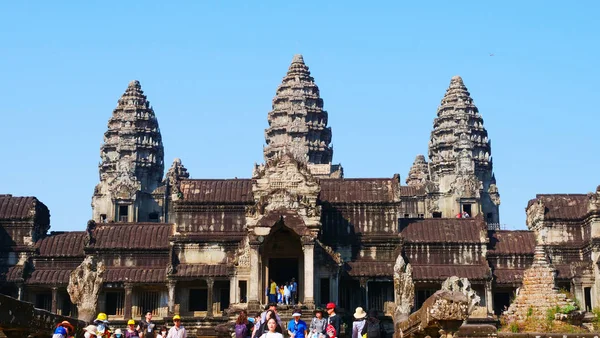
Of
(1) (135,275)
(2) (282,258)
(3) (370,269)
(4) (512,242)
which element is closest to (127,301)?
(1) (135,275)

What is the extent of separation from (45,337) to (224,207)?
30281 millimetres

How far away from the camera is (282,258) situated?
171ft

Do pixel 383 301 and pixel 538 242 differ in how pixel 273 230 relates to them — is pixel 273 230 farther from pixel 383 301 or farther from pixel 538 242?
pixel 538 242

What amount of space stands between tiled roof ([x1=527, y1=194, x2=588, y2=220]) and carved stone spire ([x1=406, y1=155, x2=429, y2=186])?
132 ft

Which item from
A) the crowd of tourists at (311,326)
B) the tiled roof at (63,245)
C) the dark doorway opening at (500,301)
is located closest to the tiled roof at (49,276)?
the tiled roof at (63,245)

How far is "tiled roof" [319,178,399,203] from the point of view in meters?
55.8

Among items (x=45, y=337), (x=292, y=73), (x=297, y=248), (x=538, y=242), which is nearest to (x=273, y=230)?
(x=297, y=248)

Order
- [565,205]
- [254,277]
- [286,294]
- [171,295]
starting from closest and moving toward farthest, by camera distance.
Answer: [286,294]
[254,277]
[171,295]
[565,205]

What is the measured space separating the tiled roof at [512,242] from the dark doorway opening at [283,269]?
38.0 feet

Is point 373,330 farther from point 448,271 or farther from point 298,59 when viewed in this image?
point 298,59

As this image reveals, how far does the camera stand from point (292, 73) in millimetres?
101250

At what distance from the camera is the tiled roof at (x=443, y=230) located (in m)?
55.6

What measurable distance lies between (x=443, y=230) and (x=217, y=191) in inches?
499

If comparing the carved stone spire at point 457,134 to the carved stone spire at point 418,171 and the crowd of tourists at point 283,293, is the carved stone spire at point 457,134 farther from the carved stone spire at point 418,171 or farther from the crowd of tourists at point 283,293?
the crowd of tourists at point 283,293
